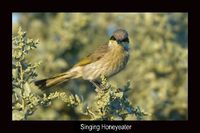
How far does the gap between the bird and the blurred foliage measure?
1.10 metres

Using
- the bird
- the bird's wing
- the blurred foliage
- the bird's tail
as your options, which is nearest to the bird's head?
the bird

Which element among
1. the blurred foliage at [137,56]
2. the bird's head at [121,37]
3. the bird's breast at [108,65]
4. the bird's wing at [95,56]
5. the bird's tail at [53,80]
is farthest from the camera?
→ the blurred foliage at [137,56]

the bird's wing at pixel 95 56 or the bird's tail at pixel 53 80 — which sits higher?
the bird's wing at pixel 95 56

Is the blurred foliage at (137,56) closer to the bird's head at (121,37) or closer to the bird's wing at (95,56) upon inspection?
the bird's wing at (95,56)

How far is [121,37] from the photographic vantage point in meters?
9.28

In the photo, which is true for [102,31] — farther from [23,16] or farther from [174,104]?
[174,104]

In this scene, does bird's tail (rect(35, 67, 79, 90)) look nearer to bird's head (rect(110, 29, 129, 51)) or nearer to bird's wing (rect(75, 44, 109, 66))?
bird's wing (rect(75, 44, 109, 66))

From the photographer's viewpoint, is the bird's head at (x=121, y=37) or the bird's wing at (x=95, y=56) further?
the bird's wing at (x=95, y=56)

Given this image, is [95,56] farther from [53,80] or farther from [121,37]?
[53,80]

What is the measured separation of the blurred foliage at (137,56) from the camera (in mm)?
11047

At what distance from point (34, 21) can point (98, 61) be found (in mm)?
4083

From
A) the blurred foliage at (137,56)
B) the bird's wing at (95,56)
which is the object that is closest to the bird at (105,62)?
the bird's wing at (95,56)

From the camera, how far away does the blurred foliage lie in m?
11.0

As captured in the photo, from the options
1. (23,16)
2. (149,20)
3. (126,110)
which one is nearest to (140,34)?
(149,20)
